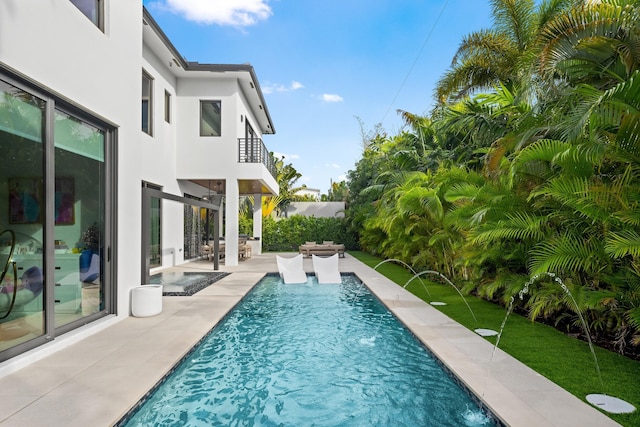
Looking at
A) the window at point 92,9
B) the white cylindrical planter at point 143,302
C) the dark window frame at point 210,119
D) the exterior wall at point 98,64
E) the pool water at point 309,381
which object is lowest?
the pool water at point 309,381

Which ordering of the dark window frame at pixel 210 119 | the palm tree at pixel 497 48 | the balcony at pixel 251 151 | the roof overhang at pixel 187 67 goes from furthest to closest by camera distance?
the balcony at pixel 251 151, the dark window frame at pixel 210 119, the palm tree at pixel 497 48, the roof overhang at pixel 187 67

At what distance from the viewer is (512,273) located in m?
7.75

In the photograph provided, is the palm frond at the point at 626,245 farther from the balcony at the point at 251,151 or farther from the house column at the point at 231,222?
the balcony at the point at 251,151

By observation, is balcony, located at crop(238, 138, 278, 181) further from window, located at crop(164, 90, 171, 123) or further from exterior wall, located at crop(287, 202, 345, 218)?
exterior wall, located at crop(287, 202, 345, 218)

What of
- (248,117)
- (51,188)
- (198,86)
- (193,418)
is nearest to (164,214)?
(198,86)

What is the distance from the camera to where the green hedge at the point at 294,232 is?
81.1 ft

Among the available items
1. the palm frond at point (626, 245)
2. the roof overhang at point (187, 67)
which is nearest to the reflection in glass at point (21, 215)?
the palm frond at point (626, 245)

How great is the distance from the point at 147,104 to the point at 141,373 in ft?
35.2

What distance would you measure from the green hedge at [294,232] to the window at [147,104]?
41.7ft

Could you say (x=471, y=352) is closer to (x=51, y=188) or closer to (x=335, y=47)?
(x=51, y=188)

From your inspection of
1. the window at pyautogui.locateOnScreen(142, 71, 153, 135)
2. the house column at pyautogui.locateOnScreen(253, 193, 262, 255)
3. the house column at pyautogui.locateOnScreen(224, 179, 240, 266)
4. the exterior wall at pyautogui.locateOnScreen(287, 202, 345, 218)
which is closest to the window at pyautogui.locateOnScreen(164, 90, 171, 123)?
the window at pyautogui.locateOnScreen(142, 71, 153, 135)

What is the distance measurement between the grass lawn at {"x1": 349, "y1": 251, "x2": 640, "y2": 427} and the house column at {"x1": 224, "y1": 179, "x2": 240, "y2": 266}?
9.24m

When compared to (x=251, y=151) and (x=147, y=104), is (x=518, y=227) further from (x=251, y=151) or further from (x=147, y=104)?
(x=251, y=151)

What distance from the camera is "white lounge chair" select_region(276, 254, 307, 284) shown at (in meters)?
12.0
